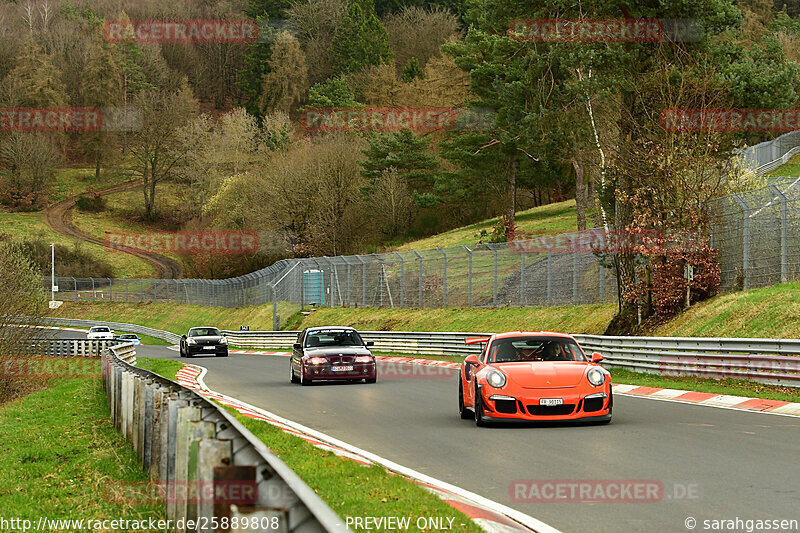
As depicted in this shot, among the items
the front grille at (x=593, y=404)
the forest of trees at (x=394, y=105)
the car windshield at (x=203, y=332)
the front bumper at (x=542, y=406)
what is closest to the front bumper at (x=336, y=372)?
the forest of trees at (x=394, y=105)

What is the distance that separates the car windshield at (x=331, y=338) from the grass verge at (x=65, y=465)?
22.5 feet

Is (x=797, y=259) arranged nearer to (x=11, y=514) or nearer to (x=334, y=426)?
(x=334, y=426)

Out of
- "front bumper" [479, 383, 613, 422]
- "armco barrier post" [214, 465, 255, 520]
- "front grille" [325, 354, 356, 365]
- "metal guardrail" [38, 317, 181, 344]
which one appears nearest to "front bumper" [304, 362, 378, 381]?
"front grille" [325, 354, 356, 365]

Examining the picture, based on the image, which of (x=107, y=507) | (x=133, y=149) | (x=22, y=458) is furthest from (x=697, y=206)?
(x=133, y=149)

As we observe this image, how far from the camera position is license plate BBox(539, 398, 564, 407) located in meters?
14.1

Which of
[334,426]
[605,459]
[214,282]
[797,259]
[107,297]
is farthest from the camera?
[107,297]

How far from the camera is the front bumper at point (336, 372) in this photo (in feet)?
82.1

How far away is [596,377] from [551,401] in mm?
712

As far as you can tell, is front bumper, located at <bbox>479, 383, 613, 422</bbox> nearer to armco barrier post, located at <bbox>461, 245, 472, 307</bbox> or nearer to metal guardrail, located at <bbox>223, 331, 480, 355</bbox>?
metal guardrail, located at <bbox>223, 331, 480, 355</bbox>

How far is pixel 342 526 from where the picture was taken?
11.2ft

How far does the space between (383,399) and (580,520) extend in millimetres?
12460

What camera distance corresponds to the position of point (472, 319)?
4178 cm

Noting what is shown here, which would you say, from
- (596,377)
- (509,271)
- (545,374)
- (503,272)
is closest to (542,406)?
(545,374)

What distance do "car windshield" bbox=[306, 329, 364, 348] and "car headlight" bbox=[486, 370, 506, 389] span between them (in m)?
12.0
